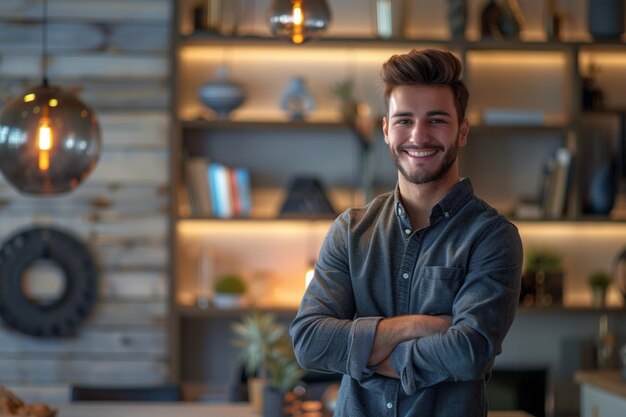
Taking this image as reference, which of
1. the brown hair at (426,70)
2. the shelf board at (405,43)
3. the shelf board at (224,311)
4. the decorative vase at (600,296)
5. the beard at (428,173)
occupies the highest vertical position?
the shelf board at (405,43)

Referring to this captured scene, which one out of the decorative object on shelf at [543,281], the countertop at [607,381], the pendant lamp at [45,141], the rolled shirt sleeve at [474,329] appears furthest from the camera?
the decorative object on shelf at [543,281]

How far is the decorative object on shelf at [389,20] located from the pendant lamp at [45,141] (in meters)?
2.21

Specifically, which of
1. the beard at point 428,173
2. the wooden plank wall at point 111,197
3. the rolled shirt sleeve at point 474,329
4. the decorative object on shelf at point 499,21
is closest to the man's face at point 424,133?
the beard at point 428,173

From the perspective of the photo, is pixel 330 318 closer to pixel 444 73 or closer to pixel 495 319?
pixel 495 319

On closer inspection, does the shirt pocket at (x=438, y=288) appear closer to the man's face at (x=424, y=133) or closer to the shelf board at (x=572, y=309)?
the man's face at (x=424, y=133)

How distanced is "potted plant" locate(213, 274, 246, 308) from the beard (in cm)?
325

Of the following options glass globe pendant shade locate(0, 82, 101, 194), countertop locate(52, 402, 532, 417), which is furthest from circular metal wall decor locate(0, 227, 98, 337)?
glass globe pendant shade locate(0, 82, 101, 194)

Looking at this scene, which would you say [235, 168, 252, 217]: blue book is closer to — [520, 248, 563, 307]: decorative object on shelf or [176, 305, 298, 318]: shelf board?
[176, 305, 298, 318]: shelf board

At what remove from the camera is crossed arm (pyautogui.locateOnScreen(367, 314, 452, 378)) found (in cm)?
209

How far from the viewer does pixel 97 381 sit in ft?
17.3

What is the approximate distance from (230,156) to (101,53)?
79 cm

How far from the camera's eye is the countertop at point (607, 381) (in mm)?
4105

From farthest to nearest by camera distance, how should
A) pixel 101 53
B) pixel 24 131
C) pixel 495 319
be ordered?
pixel 101 53 → pixel 24 131 → pixel 495 319

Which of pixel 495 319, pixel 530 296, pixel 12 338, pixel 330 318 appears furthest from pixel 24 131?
pixel 530 296
